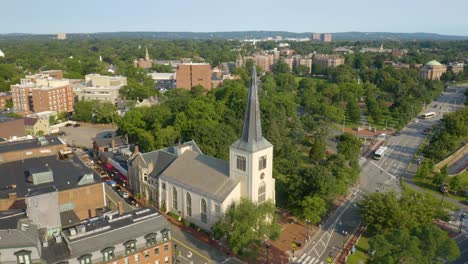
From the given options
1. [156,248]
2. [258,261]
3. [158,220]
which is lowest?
[258,261]

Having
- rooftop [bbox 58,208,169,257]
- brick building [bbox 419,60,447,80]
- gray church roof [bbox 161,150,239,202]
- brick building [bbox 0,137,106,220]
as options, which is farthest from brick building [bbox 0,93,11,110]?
brick building [bbox 419,60,447,80]

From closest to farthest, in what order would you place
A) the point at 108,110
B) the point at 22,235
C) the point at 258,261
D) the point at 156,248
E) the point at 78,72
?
the point at 22,235
the point at 156,248
the point at 258,261
the point at 108,110
the point at 78,72

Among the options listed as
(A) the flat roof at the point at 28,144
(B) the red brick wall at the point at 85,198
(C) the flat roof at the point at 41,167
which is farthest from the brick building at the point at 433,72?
(B) the red brick wall at the point at 85,198

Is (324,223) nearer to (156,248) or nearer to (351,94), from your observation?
(156,248)

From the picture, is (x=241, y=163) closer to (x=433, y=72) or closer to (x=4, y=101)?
(x=4, y=101)

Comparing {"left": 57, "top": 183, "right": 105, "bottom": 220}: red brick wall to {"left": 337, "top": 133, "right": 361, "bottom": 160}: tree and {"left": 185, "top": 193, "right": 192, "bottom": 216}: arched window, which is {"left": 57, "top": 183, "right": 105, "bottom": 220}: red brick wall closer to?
{"left": 185, "top": 193, "right": 192, "bottom": 216}: arched window

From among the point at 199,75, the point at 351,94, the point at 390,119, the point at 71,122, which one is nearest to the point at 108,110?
the point at 71,122

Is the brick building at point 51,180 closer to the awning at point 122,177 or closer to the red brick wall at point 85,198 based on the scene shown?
the red brick wall at point 85,198

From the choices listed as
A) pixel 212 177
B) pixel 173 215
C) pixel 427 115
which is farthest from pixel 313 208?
pixel 427 115
